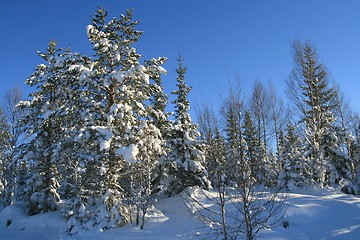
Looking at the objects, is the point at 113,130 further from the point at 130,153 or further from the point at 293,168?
the point at 293,168

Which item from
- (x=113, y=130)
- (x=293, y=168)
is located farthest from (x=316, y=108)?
(x=113, y=130)

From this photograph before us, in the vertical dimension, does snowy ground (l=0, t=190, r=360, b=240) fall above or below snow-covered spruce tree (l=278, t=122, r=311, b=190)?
below

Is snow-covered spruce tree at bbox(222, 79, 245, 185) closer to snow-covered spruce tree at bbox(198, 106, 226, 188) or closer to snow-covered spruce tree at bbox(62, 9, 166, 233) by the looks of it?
snow-covered spruce tree at bbox(198, 106, 226, 188)

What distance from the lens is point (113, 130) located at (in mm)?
12375

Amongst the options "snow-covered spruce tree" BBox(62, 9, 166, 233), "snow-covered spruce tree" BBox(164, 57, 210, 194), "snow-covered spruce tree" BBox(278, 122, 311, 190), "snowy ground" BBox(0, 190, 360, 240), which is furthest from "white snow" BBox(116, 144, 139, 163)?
"snow-covered spruce tree" BBox(278, 122, 311, 190)

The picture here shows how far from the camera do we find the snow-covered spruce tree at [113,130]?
11.8m

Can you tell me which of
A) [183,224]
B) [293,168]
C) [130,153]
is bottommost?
[183,224]

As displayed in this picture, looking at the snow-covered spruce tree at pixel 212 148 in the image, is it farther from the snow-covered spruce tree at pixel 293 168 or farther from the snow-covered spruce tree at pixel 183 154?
the snow-covered spruce tree at pixel 293 168

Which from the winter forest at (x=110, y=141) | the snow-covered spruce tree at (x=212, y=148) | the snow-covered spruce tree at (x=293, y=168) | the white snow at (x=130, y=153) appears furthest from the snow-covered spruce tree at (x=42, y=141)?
the snow-covered spruce tree at (x=293, y=168)

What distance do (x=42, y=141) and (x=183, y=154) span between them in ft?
27.2

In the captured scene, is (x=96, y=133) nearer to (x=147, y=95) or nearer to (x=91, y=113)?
(x=91, y=113)

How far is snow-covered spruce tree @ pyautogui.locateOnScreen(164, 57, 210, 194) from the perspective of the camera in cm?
1611

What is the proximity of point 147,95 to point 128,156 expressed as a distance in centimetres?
467

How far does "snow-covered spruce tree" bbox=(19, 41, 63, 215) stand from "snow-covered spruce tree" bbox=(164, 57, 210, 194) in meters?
6.71
